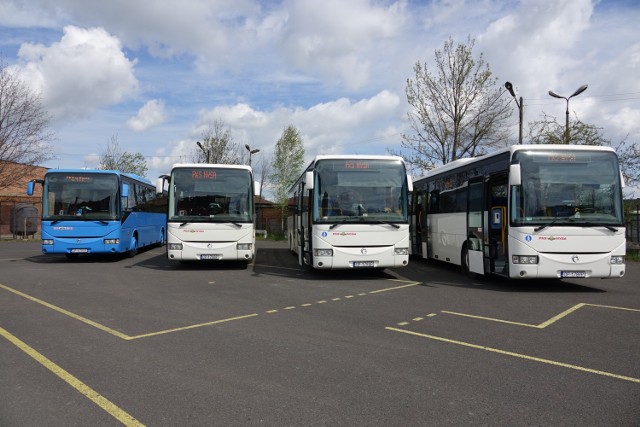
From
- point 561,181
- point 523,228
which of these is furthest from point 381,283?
point 561,181

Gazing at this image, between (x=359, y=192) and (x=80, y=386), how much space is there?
8.72m

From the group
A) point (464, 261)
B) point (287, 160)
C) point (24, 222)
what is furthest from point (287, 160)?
Result: point (464, 261)

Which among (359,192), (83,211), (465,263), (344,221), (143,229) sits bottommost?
(465,263)

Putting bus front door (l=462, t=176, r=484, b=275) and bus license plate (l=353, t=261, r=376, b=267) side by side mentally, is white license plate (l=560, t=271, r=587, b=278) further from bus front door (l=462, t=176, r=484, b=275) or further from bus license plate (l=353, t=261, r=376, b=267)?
bus license plate (l=353, t=261, r=376, b=267)

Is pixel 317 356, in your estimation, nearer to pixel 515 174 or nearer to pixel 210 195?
pixel 515 174

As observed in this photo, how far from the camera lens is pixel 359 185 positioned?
40.8 ft

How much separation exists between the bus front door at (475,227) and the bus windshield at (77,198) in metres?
11.3

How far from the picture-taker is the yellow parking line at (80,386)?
3.91 meters

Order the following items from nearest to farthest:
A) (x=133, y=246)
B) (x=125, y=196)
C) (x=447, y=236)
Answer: (x=447, y=236)
(x=125, y=196)
(x=133, y=246)

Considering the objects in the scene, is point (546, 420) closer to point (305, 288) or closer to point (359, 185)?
point (305, 288)

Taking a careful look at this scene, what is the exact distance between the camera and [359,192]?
490 inches

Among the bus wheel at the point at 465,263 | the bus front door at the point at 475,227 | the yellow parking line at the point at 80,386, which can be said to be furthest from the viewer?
the bus wheel at the point at 465,263

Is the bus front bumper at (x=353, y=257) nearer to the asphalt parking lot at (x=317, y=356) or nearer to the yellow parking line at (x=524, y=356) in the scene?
the asphalt parking lot at (x=317, y=356)

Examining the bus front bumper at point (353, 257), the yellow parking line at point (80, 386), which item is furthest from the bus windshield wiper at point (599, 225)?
the yellow parking line at point (80, 386)
